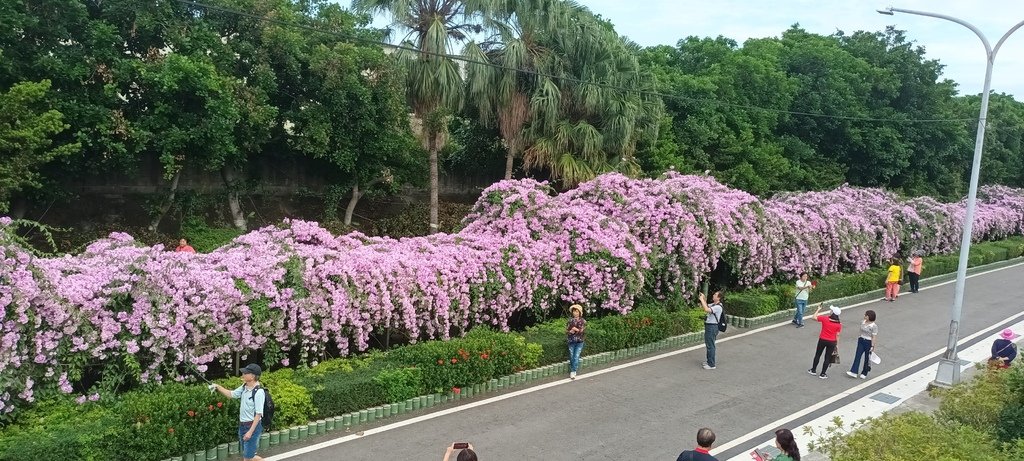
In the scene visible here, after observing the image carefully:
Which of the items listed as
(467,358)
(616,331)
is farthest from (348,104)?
(616,331)

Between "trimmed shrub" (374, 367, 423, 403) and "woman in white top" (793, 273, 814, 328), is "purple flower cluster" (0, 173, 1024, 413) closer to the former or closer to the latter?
"trimmed shrub" (374, 367, 423, 403)

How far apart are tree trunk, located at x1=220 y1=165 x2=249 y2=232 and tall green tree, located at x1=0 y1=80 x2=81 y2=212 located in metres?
5.24

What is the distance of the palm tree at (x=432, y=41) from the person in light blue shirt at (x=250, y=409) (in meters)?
10.7

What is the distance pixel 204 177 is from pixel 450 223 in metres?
7.37

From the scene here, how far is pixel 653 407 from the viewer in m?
11.1

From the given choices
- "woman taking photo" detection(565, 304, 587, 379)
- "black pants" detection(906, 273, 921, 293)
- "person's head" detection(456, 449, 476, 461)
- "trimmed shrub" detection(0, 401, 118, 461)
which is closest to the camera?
"person's head" detection(456, 449, 476, 461)

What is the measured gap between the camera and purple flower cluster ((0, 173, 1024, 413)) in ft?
26.8

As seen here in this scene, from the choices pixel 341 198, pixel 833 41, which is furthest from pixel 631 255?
pixel 833 41

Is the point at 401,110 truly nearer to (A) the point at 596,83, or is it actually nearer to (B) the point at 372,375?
(A) the point at 596,83

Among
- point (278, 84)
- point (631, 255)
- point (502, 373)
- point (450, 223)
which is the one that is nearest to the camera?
point (502, 373)

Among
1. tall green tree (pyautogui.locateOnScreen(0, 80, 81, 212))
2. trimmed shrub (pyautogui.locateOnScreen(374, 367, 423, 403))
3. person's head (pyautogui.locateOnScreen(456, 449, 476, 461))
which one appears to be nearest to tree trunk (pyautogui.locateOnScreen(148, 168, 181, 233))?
tall green tree (pyautogui.locateOnScreen(0, 80, 81, 212))

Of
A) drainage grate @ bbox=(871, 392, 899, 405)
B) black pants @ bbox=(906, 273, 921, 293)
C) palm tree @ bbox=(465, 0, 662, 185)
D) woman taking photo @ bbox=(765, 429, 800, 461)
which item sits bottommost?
drainage grate @ bbox=(871, 392, 899, 405)

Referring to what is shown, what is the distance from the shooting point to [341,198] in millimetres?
20469

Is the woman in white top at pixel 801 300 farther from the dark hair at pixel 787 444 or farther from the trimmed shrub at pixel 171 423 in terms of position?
the trimmed shrub at pixel 171 423
